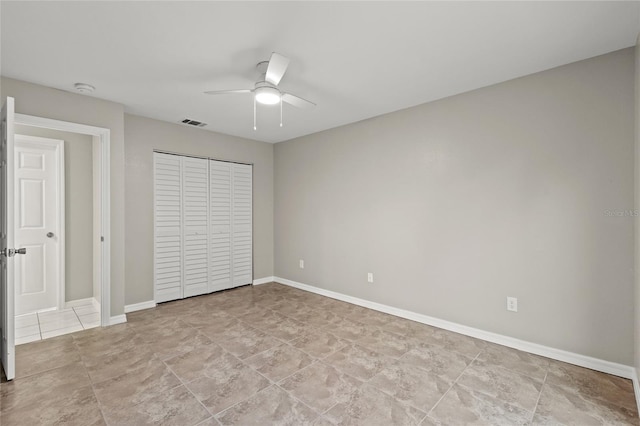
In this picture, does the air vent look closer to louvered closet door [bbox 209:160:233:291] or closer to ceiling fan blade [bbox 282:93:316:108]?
louvered closet door [bbox 209:160:233:291]

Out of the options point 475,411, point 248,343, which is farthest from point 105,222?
point 475,411

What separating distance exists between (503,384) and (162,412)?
7.89 ft

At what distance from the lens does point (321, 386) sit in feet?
7.11

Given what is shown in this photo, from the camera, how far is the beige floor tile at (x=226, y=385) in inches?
78.7

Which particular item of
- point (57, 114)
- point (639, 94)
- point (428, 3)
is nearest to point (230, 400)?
point (428, 3)

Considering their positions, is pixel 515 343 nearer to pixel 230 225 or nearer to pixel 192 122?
pixel 230 225

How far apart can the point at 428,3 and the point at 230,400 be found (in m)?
2.87

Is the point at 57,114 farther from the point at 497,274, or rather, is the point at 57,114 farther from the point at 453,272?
the point at 497,274

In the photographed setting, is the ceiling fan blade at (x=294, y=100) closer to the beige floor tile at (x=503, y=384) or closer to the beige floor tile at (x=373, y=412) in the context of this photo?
the beige floor tile at (x=373, y=412)

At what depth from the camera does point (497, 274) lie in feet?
9.43

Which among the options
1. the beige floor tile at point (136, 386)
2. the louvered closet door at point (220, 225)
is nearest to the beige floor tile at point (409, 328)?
the beige floor tile at point (136, 386)

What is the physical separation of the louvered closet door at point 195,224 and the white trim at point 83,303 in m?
1.17

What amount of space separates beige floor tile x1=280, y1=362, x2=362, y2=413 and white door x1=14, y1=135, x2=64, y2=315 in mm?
3676

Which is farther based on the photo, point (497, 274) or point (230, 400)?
point (497, 274)
